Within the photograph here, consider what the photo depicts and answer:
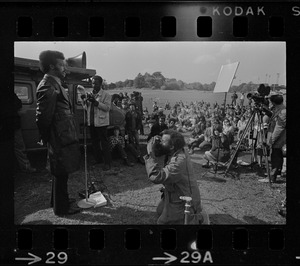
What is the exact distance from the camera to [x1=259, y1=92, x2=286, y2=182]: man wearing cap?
10.2 feet

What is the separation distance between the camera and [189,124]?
10.3 feet

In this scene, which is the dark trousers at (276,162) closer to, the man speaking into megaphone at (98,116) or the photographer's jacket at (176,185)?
the photographer's jacket at (176,185)

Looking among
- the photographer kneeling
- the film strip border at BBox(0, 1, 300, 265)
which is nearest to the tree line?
the film strip border at BBox(0, 1, 300, 265)

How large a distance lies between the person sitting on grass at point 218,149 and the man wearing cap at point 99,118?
4.04 ft

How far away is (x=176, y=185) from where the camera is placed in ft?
10.1

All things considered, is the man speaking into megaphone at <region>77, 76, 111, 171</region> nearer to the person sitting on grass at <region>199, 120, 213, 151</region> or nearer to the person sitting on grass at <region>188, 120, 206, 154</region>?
the person sitting on grass at <region>188, 120, 206, 154</region>

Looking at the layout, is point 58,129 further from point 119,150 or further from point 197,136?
point 197,136

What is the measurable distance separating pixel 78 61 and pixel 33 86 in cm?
60

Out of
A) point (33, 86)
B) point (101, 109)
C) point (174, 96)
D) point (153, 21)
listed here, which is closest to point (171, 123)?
point (174, 96)
